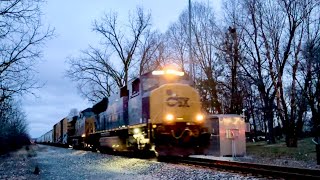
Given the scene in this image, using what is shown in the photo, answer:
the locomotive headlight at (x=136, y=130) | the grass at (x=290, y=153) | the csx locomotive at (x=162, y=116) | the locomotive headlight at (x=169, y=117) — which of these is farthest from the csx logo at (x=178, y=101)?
the grass at (x=290, y=153)

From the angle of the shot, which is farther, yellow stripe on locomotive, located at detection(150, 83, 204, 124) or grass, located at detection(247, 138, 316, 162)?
grass, located at detection(247, 138, 316, 162)

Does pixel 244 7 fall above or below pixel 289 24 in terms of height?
above

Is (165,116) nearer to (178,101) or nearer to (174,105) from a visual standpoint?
(174,105)

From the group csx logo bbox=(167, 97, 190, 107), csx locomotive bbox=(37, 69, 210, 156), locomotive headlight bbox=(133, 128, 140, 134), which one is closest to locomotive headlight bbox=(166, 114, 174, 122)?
csx locomotive bbox=(37, 69, 210, 156)

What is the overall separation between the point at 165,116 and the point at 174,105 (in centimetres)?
80

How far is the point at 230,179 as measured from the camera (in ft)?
35.1

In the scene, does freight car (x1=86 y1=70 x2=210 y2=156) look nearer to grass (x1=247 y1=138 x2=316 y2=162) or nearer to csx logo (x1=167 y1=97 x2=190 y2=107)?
csx logo (x1=167 y1=97 x2=190 y2=107)

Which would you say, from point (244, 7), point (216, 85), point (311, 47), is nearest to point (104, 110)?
point (216, 85)

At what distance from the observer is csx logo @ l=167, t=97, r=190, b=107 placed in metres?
19.2

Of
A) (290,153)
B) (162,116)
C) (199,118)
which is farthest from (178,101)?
(290,153)

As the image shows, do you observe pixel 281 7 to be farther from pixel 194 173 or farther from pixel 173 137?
pixel 194 173

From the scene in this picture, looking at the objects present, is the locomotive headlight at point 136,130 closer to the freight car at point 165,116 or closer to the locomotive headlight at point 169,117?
the freight car at point 165,116

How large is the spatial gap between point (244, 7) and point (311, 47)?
6.14 m

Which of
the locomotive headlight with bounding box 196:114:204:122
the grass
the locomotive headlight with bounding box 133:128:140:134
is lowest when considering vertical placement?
the grass
